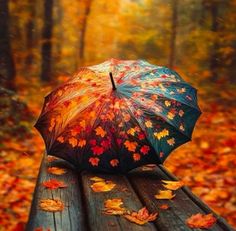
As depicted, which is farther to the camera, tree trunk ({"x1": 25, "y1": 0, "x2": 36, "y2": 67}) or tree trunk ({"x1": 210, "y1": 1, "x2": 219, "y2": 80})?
tree trunk ({"x1": 25, "y1": 0, "x2": 36, "y2": 67})

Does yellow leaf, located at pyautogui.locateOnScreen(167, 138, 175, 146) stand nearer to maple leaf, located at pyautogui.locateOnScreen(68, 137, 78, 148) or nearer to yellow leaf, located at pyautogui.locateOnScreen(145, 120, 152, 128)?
yellow leaf, located at pyautogui.locateOnScreen(145, 120, 152, 128)

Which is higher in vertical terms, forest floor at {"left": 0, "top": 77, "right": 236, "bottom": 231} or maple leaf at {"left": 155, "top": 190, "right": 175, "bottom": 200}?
maple leaf at {"left": 155, "top": 190, "right": 175, "bottom": 200}

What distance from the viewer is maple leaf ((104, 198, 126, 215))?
215cm

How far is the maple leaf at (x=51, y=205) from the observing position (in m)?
2.18

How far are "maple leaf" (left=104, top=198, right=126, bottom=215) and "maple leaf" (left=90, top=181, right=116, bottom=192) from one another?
0.20m

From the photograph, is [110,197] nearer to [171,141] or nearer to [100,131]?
[100,131]

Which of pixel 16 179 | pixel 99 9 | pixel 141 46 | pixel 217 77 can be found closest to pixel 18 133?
pixel 16 179

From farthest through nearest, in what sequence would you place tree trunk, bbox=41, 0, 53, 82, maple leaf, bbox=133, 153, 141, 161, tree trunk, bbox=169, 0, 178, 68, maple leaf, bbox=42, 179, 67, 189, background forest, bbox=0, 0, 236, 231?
tree trunk, bbox=41, 0, 53, 82
tree trunk, bbox=169, 0, 178, 68
background forest, bbox=0, 0, 236, 231
maple leaf, bbox=133, 153, 141, 161
maple leaf, bbox=42, 179, 67, 189

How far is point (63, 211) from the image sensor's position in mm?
2168

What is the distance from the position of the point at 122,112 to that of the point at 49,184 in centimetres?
75

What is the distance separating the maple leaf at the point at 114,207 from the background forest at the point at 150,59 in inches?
111

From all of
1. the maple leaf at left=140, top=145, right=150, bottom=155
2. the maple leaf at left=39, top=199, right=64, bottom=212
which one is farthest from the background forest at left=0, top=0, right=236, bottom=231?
the maple leaf at left=39, top=199, right=64, bottom=212

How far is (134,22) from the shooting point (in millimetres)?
19906

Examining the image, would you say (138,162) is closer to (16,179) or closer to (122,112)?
(122,112)
